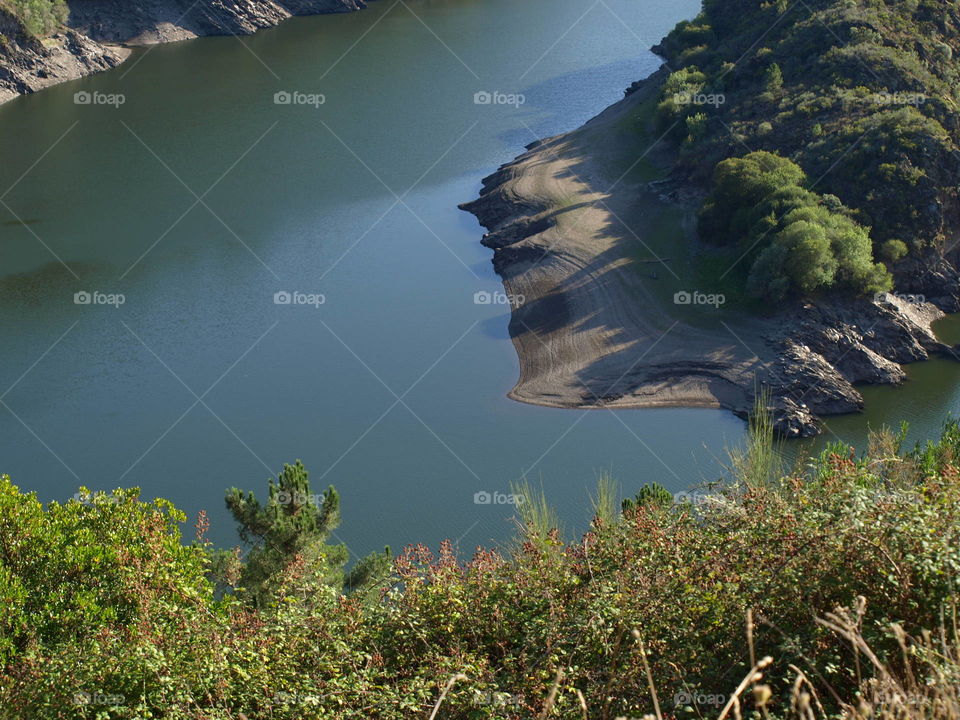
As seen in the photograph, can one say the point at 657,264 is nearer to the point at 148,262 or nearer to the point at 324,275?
the point at 324,275

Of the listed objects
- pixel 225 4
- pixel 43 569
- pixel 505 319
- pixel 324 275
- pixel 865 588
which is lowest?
pixel 865 588

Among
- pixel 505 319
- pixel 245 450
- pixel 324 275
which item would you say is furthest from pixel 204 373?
pixel 505 319

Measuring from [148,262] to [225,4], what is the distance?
47.5 meters

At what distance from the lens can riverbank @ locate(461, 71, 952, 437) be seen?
31.8 metres

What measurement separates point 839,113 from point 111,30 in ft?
191

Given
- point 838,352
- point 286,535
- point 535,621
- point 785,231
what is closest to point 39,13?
point 785,231

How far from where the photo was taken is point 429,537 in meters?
25.9

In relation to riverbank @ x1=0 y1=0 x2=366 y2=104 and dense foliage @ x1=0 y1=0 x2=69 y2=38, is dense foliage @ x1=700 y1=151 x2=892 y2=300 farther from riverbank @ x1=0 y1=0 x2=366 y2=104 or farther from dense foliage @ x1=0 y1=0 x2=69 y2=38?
dense foliage @ x1=0 y1=0 x2=69 y2=38

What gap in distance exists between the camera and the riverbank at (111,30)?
68062 mm

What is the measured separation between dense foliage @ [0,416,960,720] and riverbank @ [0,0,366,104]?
6111 cm

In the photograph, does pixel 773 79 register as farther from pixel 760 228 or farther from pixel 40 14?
pixel 40 14

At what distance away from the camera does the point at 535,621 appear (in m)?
11.9

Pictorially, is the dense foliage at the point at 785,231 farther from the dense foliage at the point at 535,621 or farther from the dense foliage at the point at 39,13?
the dense foliage at the point at 39,13

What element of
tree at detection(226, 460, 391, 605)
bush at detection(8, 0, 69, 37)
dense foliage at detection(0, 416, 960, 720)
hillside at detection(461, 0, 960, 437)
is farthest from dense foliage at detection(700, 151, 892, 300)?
bush at detection(8, 0, 69, 37)
